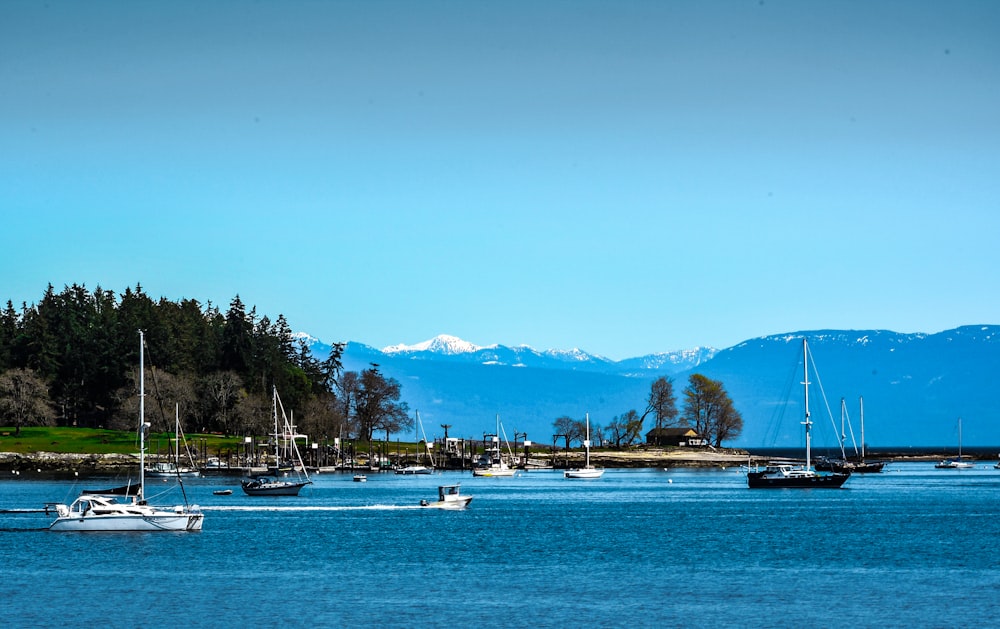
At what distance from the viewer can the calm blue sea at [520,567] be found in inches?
1761

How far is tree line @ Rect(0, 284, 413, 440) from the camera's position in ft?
581

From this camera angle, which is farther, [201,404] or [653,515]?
[201,404]

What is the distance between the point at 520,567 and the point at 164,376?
402ft

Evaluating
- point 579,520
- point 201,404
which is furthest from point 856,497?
point 201,404

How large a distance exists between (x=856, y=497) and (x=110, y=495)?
70209mm

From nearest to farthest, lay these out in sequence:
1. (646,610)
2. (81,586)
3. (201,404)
A: (646,610) → (81,586) → (201,404)

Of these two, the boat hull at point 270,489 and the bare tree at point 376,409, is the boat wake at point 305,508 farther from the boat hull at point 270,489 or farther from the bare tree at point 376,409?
the bare tree at point 376,409

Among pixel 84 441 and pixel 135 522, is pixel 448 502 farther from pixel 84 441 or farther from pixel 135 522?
pixel 84 441

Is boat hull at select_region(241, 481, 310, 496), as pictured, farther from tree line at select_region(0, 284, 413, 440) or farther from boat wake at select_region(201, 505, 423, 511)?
tree line at select_region(0, 284, 413, 440)

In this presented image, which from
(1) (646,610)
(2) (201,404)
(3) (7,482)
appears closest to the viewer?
(1) (646,610)

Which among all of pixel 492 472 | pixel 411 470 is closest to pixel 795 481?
pixel 492 472

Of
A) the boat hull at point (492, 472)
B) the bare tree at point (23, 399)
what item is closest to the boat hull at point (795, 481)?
the boat hull at point (492, 472)

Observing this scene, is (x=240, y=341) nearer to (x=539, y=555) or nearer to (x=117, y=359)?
(x=117, y=359)

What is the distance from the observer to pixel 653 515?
93312 millimetres
